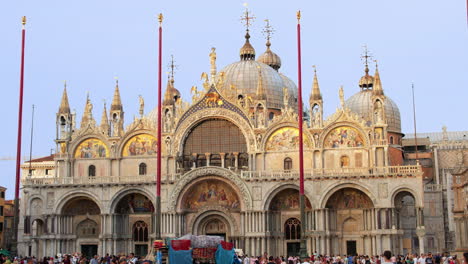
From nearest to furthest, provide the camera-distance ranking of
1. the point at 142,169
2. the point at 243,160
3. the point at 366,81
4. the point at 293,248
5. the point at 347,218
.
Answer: the point at 347,218, the point at 293,248, the point at 243,160, the point at 142,169, the point at 366,81

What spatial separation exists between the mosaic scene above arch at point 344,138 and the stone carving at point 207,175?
7.13m

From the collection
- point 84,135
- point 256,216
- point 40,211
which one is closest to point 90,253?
point 40,211

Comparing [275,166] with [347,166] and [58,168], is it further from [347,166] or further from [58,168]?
[58,168]

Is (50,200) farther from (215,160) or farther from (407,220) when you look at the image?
(407,220)

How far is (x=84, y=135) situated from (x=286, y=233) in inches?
721

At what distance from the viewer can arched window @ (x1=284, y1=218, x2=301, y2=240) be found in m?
58.1

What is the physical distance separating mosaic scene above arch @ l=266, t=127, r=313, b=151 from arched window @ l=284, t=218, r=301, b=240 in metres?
5.57

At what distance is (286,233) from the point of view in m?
58.4

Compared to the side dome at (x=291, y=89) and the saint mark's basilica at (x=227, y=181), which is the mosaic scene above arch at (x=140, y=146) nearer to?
the saint mark's basilica at (x=227, y=181)

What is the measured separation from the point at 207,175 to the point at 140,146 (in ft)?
22.9

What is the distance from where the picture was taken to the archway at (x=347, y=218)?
2221 inches

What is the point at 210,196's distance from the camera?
5919 centimetres

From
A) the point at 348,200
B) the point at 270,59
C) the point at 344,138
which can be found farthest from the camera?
the point at 270,59

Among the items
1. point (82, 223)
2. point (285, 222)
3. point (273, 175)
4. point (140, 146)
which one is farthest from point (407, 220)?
point (82, 223)
